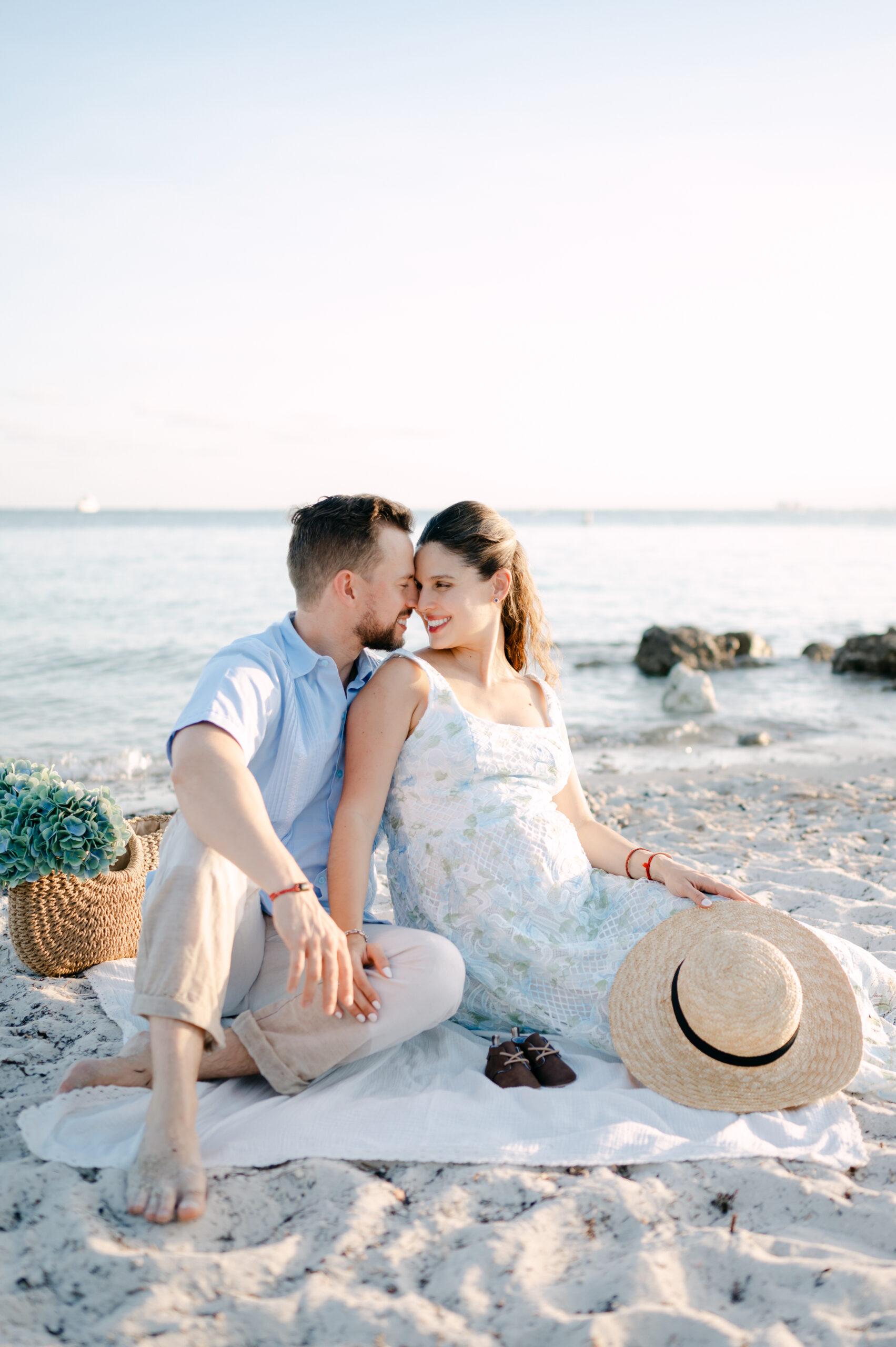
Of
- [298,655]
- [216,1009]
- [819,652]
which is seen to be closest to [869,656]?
[819,652]

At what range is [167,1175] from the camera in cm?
234

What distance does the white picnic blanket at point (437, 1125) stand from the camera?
8.55 feet

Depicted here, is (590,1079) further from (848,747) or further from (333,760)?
(848,747)

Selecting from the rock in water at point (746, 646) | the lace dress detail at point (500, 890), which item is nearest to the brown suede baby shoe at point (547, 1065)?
the lace dress detail at point (500, 890)

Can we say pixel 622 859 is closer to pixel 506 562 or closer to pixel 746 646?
pixel 506 562

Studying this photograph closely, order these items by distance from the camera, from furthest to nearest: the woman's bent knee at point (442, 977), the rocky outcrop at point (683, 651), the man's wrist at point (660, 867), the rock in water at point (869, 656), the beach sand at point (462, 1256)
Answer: the rocky outcrop at point (683, 651)
the rock in water at point (869, 656)
the man's wrist at point (660, 867)
the woman's bent knee at point (442, 977)
the beach sand at point (462, 1256)

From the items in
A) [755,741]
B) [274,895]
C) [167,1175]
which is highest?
[274,895]

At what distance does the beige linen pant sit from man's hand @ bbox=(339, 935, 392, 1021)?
24 millimetres

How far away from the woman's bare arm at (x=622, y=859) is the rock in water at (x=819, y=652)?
12383mm

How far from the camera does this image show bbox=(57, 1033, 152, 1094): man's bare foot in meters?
2.84

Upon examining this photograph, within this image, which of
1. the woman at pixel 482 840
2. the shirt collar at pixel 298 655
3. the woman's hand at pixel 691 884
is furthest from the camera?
the woman's hand at pixel 691 884

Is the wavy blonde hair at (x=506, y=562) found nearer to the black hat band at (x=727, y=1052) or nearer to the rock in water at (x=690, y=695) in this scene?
the black hat band at (x=727, y=1052)

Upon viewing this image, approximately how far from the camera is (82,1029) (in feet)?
11.5

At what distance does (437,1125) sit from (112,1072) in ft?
3.30
